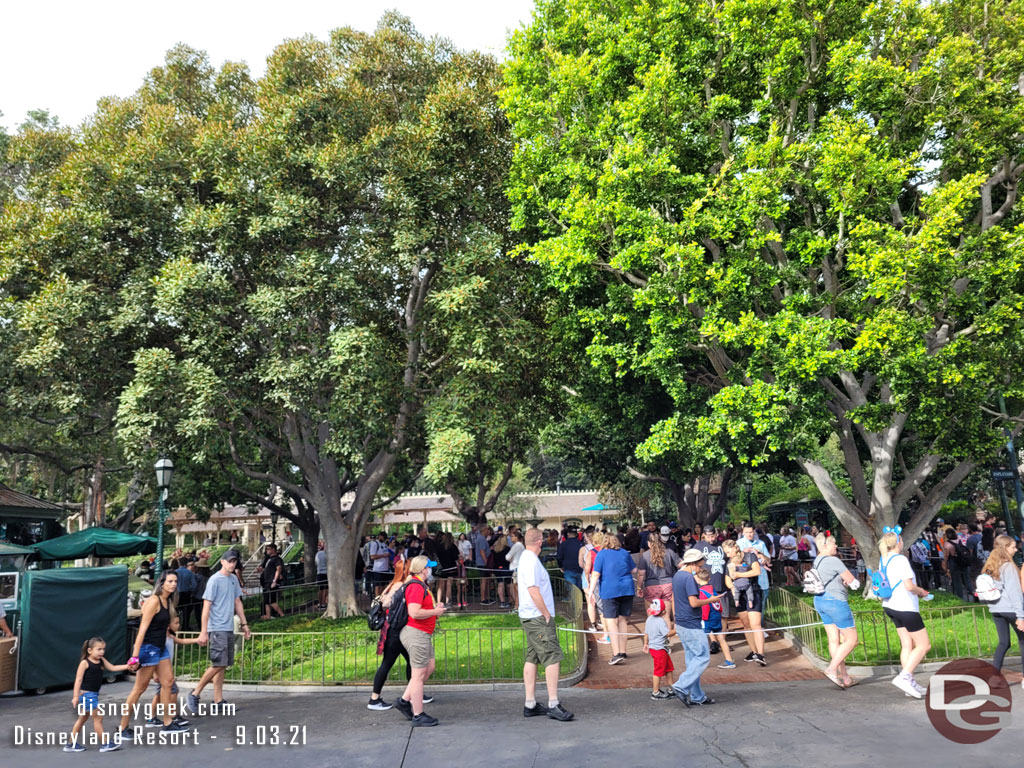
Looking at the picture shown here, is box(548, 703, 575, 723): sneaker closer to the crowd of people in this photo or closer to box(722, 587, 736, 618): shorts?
the crowd of people

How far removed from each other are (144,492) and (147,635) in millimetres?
24719

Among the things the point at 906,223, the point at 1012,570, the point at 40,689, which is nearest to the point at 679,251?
the point at 906,223

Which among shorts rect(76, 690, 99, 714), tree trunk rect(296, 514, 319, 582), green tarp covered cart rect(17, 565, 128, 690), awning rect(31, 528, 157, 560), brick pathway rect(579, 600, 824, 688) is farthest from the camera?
tree trunk rect(296, 514, 319, 582)

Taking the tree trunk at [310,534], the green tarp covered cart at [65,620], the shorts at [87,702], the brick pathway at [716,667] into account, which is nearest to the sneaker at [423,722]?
the brick pathway at [716,667]

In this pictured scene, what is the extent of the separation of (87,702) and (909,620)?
28.8 feet

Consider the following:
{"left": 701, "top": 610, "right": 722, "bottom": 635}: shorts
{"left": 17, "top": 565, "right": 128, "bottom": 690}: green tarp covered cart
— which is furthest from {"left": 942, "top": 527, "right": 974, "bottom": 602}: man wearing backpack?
{"left": 17, "top": 565, "right": 128, "bottom": 690}: green tarp covered cart

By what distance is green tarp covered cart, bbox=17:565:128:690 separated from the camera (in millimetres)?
10500

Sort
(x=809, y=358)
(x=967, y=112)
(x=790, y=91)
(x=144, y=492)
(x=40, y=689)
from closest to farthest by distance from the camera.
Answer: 1. (x=40, y=689)
2. (x=809, y=358)
3. (x=967, y=112)
4. (x=790, y=91)
5. (x=144, y=492)

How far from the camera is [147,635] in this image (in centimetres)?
792

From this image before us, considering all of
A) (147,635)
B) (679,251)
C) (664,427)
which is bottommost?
(147,635)

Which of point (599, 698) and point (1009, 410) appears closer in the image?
point (599, 698)

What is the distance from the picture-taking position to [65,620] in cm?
1093

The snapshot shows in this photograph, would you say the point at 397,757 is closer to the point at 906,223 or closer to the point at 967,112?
the point at 906,223

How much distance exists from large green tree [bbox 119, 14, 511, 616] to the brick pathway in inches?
245
